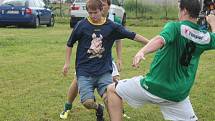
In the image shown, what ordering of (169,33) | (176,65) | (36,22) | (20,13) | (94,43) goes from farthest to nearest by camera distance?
(36,22), (20,13), (94,43), (176,65), (169,33)

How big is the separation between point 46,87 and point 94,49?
3198 mm

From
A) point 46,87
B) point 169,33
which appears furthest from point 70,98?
point 169,33

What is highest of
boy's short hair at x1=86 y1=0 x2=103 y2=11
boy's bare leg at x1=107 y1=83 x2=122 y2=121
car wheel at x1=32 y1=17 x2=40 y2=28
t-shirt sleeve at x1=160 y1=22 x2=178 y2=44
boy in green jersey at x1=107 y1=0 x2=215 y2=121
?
boy's short hair at x1=86 y1=0 x2=103 y2=11

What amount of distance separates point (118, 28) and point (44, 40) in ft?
39.8

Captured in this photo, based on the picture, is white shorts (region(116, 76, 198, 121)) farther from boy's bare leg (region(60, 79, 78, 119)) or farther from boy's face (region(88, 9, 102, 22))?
boy's bare leg (region(60, 79, 78, 119))

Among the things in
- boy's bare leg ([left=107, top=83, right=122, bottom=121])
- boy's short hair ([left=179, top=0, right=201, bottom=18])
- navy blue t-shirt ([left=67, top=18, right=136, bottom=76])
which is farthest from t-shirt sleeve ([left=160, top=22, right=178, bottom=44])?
navy blue t-shirt ([left=67, top=18, right=136, bottom=76])

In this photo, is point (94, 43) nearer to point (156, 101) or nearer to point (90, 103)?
point (90, 103)

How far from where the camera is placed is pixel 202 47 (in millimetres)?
5035

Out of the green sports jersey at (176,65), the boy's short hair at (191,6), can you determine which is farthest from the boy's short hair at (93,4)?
the boy's short hair at (191,6)

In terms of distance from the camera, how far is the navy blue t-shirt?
20.6ft

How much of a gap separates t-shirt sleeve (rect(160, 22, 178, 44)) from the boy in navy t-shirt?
1407 mm

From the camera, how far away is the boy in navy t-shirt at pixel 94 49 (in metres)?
6.28

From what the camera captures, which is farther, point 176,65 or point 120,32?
point 120,32

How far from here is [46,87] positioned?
9312 mm
